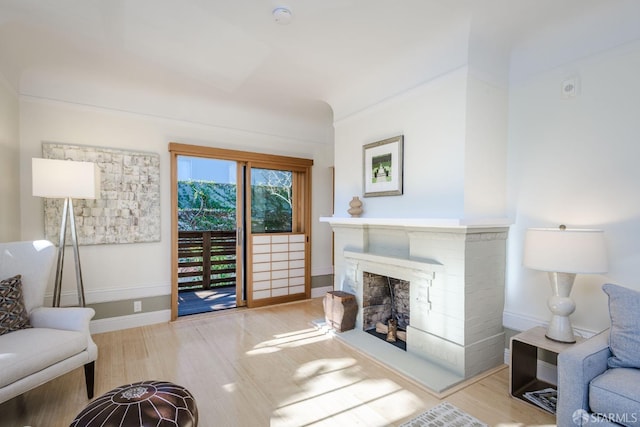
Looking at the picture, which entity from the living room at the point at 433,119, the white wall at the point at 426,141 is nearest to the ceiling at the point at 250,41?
the living room at the point at 433,119

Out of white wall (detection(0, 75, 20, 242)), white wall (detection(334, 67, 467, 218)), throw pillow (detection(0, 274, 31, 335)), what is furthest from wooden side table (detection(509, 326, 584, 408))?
white wall (detection(0, 75, 20, 242))

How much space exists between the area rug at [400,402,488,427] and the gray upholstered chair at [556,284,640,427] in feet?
1.58

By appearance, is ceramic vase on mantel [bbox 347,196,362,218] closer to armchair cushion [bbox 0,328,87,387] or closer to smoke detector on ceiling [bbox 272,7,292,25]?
smoke detector on ceiling [bbox 272,7,292,25]

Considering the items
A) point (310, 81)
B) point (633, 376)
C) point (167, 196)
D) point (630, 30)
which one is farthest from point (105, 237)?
point (630, 30)

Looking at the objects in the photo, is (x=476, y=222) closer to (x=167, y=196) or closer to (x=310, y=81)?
(x=310, y=81)

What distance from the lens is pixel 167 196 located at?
3816mm

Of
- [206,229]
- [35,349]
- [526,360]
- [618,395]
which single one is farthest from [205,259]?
[618,395]

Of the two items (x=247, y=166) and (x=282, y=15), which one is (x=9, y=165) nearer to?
(x=247, y=166)

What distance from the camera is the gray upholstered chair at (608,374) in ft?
4.81

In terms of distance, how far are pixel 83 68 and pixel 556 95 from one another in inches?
A: 165

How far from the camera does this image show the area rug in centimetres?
190

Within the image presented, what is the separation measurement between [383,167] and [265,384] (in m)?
2.19

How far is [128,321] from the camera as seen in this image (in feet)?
11.7

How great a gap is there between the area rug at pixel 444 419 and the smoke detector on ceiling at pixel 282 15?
2.77 meters
